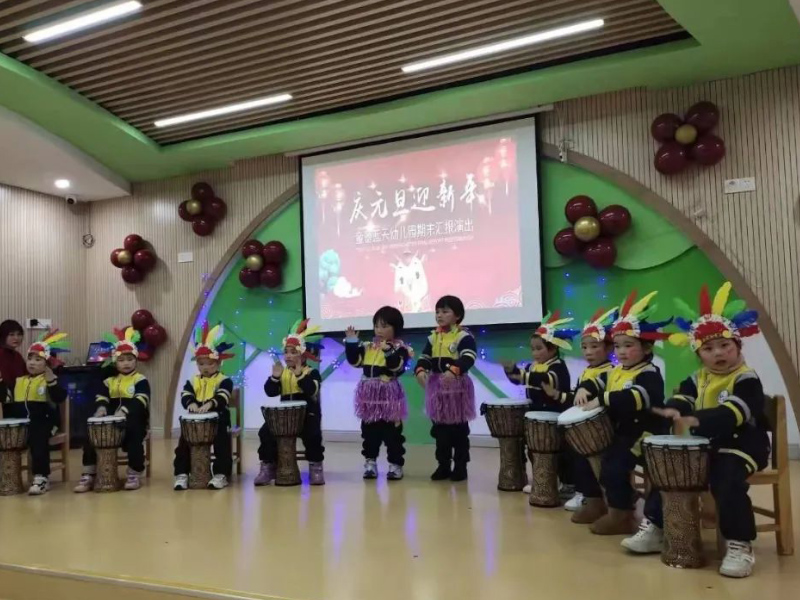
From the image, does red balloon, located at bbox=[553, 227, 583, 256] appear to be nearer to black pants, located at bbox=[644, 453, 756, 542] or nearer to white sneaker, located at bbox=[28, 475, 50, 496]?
black pants, located at bbox=[644, 453, 756, 542]

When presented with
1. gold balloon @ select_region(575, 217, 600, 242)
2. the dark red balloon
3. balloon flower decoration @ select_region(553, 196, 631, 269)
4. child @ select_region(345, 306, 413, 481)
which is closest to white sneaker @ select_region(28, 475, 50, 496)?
child @ select_region(345, 306, 413, 481)

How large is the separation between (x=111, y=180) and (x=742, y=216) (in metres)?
6.28

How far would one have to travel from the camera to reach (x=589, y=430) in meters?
3.12

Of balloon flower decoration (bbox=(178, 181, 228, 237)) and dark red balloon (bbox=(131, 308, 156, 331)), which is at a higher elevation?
balloon flower decoration (bbox=(178, 181, 228, 237))

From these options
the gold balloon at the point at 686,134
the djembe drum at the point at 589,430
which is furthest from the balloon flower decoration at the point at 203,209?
the djembe drum at the point at 589,430

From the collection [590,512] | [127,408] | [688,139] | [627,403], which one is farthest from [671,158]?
[127,408]

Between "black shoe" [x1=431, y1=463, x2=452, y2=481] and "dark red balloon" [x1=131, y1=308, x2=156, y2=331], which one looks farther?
"dark red balloon" [x1=131, y1=308, x2=156, y2=331]

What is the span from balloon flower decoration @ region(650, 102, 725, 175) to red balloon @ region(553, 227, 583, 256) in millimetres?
850

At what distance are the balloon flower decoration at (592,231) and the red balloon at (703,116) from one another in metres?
0.83

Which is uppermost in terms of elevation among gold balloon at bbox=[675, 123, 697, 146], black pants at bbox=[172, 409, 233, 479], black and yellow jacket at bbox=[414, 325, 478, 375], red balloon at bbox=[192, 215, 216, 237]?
gold balloon at bbox=[675, 123, 697, 146]

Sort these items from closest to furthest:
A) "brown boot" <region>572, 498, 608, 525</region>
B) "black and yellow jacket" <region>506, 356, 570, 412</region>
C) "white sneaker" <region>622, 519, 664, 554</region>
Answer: "white sneaker" <region>622, 519, 664, 554</region> → "brown boot" <region>572, 498, 608, 525</region> → "black and yellow jacket" <region>506, 356, 570, 412</region>

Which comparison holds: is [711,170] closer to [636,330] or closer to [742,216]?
[742,216]

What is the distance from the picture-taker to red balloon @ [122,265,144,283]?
25.2 feet

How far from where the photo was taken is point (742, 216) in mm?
5285
